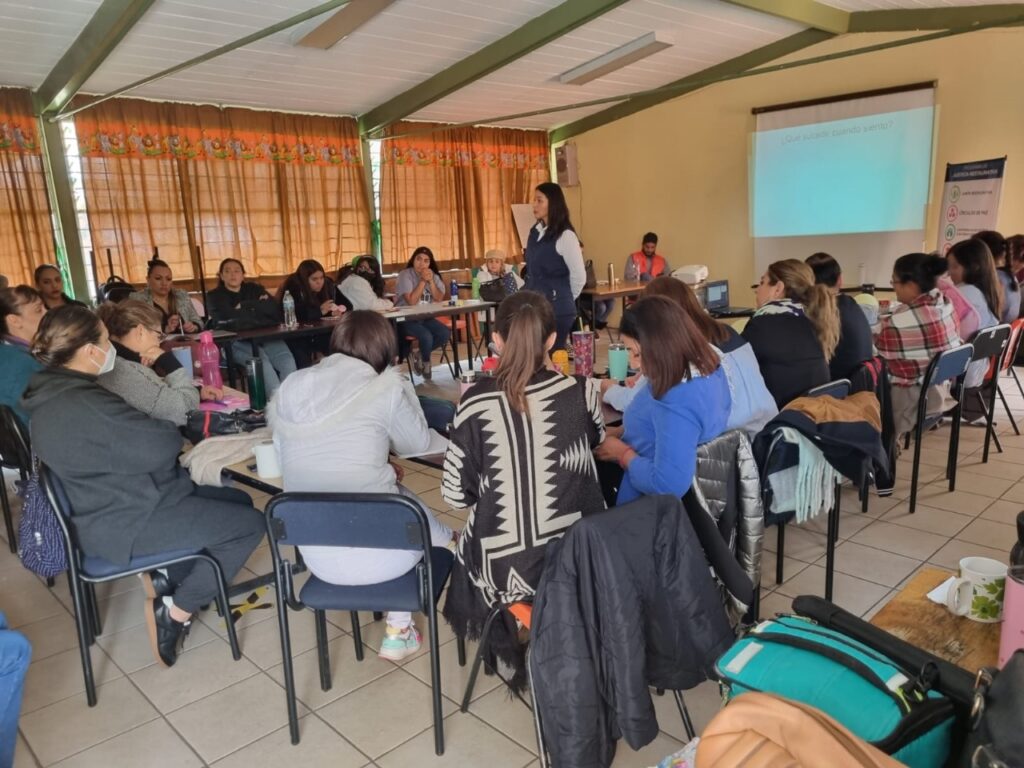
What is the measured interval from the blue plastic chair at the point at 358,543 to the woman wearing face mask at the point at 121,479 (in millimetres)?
402

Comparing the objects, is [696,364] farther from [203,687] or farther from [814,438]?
[203,687]

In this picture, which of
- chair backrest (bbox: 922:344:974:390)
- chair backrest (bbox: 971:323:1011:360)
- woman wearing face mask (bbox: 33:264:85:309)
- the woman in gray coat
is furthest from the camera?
woman wearing face mask (bbox: 33:264:85:309)

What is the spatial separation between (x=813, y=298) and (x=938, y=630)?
1847mm

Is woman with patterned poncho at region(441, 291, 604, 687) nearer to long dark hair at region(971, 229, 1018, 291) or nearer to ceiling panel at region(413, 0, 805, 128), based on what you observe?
long dark hair at region(971, 229, 1018, 291)

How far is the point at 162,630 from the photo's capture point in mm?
2227

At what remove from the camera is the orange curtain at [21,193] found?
562 cm

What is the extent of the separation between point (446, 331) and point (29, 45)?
11.8ft

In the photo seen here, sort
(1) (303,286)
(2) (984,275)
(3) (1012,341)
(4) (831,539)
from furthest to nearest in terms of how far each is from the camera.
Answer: (1) (303,286)
(2) (984,275)
(3) (1012,341)
(4) (831,539)

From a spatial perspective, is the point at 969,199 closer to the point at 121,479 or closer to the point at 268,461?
the point at 268,461

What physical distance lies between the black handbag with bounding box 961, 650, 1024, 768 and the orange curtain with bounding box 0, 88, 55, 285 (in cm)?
664

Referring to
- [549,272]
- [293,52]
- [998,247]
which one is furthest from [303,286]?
[998,247]

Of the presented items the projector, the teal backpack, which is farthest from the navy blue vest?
the teal backpack

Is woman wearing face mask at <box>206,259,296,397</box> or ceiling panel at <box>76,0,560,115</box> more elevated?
ceiling panel at <box>76,0,560,115</box>

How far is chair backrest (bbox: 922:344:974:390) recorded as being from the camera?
2.92 meters
